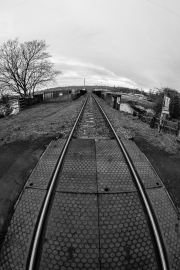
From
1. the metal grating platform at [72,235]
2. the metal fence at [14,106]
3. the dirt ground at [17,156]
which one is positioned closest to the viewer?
the metal grating platform at [72,235]

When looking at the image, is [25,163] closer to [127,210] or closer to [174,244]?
[127,210]

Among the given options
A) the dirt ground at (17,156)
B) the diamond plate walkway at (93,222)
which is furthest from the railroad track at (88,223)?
the dirt ground at (17,156)

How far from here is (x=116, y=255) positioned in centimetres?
A: 248

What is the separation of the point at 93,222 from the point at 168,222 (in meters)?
1.55

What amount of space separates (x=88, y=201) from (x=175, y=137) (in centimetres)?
686

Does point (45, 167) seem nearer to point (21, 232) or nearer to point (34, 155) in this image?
point (34, 155)

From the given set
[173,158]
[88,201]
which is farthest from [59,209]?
[173,158]

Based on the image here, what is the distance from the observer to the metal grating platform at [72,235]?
2.39 meters

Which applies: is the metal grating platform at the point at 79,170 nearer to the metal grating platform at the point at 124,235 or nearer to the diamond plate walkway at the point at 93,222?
the diamond plate walkway at the point at 93,222

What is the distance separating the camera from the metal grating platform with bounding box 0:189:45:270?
2408mm

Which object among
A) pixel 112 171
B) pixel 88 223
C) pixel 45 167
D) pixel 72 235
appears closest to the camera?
pixel 72 235

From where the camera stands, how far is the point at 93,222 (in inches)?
116

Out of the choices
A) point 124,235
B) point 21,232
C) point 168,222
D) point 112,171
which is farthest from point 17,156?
point 168,222

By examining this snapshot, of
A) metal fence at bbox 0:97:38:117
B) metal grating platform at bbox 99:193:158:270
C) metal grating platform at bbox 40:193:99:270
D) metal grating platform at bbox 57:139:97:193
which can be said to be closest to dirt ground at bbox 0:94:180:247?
metal grating platform at bbox 40:193:99:270
